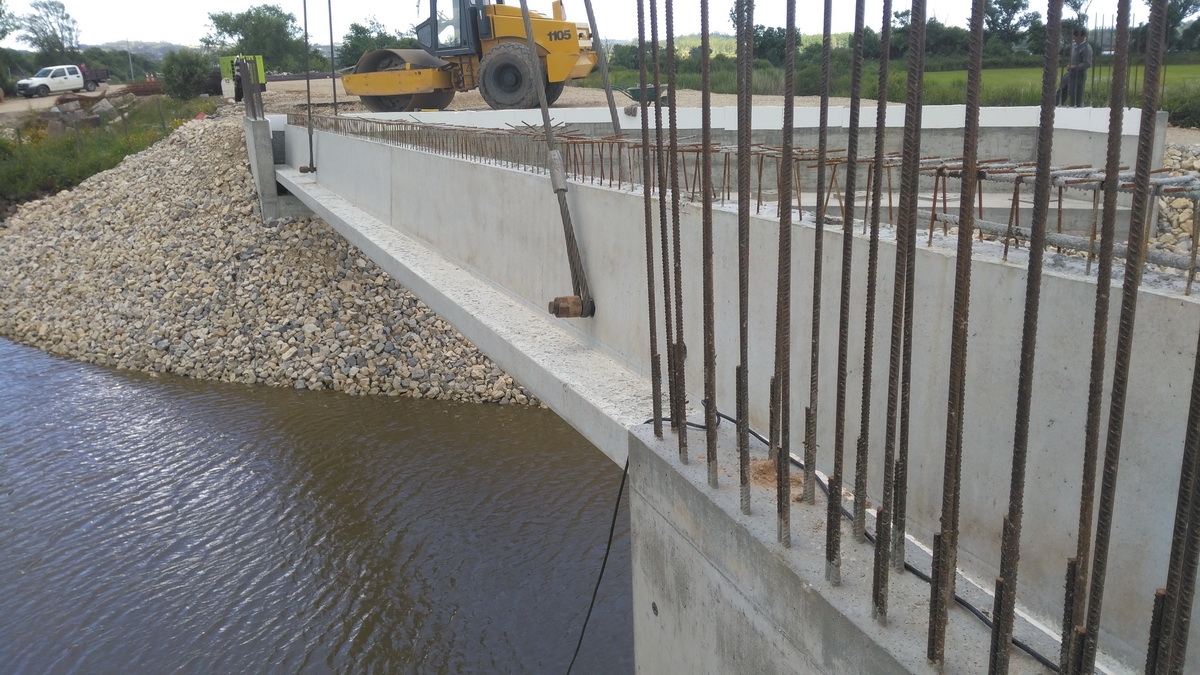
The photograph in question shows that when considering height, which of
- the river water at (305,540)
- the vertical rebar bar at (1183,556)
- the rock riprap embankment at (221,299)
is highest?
the vertical rebar bar at (1183,556)

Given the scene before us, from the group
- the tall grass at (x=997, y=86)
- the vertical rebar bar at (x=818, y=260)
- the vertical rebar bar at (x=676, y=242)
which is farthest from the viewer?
the tall grass at (x=997, y=86)

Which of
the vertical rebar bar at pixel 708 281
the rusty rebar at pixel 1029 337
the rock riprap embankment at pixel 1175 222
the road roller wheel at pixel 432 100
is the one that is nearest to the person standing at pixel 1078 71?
the rock riprap embankment at pixel 1175 222

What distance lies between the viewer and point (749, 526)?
10.6 feet

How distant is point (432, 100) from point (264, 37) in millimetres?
41335

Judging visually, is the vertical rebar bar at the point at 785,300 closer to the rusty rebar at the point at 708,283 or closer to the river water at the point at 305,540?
the rusty rebar at the point at 708,283

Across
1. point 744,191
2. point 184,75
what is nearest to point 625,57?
point 184,75

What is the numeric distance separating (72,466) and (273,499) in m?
3.08

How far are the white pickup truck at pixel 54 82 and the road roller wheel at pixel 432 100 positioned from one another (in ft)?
105

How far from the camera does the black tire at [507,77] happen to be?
17.5 metres

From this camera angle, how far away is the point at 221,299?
1648 centimetres

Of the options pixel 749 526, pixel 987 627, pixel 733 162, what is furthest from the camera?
pixel 733 162

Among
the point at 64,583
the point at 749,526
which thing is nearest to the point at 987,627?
the point at 749,526

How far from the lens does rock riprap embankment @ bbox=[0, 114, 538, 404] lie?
47.6 feet

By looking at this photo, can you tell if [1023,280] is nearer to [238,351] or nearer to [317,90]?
[238,351]
